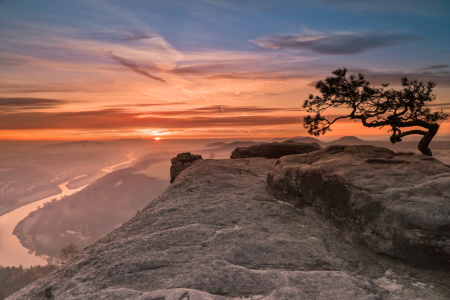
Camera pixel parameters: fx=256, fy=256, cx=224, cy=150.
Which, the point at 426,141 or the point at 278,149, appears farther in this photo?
the point at 278,149

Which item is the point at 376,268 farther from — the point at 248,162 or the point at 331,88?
the point at 248,162

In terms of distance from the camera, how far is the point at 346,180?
28.9 feet

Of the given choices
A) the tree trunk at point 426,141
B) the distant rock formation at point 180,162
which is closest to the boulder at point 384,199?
the tree trunk at point 426,141

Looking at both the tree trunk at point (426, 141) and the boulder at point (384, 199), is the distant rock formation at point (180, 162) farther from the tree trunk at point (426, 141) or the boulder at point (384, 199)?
the tree trunk at point (426, 141)

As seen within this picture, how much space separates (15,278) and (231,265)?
6171 inches

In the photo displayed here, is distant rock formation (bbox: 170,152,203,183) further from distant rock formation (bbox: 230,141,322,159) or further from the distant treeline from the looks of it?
the distant treeline

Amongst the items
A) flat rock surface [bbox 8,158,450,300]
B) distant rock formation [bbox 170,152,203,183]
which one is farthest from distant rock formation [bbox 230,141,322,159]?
flat rock surface [bbox 8,158,450,300]

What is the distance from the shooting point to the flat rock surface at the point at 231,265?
521 cm

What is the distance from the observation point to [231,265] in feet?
19.6

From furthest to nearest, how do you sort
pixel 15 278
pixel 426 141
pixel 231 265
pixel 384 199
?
pixel 15 278, pixel 426 141, pixel 384 199, pixel 231 265

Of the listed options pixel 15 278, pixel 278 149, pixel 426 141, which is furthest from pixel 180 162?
pixel 15 278

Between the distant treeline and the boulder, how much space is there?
135 m

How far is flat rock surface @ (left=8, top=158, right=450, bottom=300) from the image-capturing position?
521 centimetres

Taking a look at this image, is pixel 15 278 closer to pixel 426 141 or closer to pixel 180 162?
pixel 180 162
